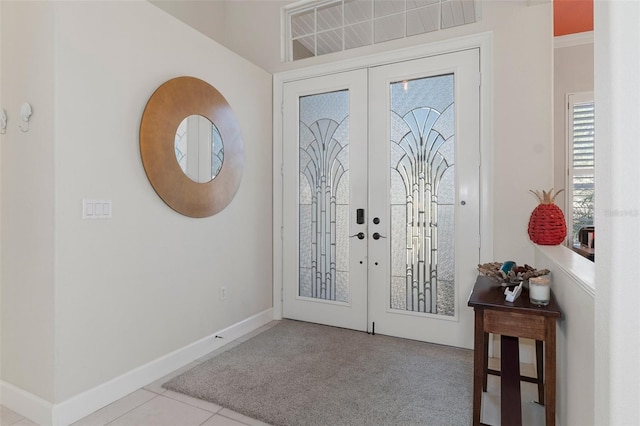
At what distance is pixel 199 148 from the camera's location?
2.86 meters

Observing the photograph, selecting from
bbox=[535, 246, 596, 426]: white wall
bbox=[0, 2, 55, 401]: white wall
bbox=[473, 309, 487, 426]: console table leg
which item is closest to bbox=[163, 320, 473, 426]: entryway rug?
bbox=[473, 309, 487, 426]: console table leg

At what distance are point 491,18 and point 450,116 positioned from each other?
2.60 feet

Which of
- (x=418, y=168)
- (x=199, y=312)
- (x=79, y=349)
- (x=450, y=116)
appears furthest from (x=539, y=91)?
(x=79, y=349)

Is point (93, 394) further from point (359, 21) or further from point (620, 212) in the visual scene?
point (359, 21)

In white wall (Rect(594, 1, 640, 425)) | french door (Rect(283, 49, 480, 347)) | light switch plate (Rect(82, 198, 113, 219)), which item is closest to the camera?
white wall (Rect(594, 1, 640, 425))

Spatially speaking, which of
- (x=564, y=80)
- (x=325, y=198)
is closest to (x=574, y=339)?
(x=325, y=198)

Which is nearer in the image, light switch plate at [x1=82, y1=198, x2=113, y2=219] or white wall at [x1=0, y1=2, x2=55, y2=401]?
white wall at [x1=0, y1=2, x2=55, y2=401]

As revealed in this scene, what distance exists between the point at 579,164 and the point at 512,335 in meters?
3.09

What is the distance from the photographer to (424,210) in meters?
3.17

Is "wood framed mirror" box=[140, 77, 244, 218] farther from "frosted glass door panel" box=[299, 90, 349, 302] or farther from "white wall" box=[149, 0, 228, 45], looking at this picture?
"white wall" box=[149, 0, 228, 45]

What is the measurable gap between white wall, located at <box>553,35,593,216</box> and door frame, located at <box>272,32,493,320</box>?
1577 millimetres

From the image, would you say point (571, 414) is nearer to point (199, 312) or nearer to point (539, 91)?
point (539, 91)

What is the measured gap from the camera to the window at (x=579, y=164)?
3912 millimetres

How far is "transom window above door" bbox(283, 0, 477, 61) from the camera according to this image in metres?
3.17
